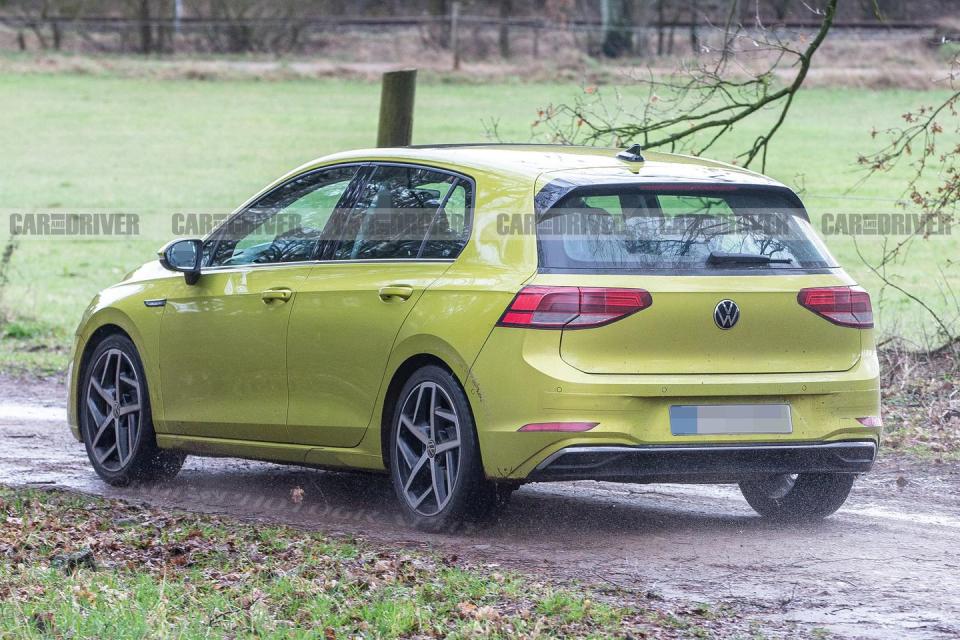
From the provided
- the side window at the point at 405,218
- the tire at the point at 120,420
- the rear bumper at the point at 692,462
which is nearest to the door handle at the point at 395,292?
the side window at the point at 405,218

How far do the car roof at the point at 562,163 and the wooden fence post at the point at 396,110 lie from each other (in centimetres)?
374

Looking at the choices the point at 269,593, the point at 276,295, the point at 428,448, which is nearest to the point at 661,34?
the point at 276,295

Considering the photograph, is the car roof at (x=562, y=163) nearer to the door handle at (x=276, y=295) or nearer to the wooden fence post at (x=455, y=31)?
the door handle at (x=276, y=295)

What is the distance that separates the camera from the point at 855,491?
27.4ft

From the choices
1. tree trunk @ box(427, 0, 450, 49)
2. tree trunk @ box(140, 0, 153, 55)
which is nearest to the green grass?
tree trunk @ box(427, 0, 450, 49)

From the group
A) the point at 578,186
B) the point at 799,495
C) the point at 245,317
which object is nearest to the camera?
the point at 578,186

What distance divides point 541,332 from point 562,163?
3.34ft

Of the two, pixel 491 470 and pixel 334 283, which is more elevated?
pixel 334 283

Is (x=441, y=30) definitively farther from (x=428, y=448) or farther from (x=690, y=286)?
(x=690, y=286)

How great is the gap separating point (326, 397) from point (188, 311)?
46.6 inches

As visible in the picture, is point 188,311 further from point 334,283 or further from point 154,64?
point 154,64

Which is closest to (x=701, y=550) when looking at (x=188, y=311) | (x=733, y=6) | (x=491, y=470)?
(x=491, y=470)

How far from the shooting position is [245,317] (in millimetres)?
7824

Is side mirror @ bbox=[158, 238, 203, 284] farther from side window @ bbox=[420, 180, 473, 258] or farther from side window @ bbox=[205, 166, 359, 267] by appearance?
side window @ bbox=[420, 180, 473, 258]
